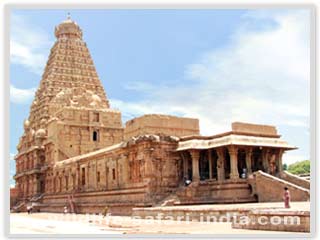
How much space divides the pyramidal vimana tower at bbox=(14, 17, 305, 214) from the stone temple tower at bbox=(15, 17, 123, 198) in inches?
4.8

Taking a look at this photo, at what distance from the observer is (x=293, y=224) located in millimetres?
16250

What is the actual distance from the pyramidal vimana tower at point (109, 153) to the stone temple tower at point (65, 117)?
122mm

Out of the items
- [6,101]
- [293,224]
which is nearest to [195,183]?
[293,224]

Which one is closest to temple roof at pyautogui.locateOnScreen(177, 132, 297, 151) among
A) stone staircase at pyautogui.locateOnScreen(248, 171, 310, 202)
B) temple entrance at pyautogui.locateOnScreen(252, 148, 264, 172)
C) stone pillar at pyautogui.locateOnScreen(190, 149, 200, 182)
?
stone pillar at pyautogui.locateOnScreen(190, 149, 200, 182)

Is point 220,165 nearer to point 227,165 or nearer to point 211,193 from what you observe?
point 227,165

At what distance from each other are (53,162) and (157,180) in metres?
26.1

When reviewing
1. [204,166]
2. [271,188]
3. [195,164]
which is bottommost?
[271,188]

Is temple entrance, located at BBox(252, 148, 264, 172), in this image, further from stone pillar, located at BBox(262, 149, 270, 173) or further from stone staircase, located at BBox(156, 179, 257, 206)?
stone staircase, located at BBox(156, 179, 257, 206)

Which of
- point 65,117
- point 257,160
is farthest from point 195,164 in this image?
point 65,117

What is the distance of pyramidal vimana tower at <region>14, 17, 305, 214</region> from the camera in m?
32.9

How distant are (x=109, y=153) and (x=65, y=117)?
2122 cm

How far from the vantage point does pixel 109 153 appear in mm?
39625

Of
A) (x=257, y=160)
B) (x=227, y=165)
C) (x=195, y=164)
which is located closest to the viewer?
(x=195, y=164)

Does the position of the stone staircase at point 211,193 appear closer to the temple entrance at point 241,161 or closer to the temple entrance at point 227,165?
the temple entrance at point 227,165
